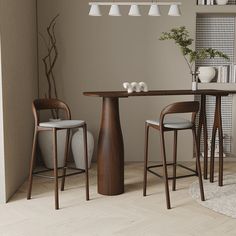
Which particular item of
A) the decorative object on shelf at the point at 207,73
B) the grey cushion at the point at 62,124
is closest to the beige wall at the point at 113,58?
the decorative object on shelf at the point at 207,73

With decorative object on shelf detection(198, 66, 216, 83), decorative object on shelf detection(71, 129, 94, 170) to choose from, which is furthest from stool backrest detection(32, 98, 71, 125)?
decorative object on shelf detection(198, 66, 216, 83)

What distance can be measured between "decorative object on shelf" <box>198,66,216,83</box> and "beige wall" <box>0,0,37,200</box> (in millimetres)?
2168

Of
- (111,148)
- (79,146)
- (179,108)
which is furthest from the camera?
→ (79,146)

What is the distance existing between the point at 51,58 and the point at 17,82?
3.68 ft

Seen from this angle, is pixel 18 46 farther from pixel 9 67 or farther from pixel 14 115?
→ pixel 14 115

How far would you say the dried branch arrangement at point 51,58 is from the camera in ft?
16.1

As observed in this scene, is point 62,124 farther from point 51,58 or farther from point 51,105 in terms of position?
point 51,58

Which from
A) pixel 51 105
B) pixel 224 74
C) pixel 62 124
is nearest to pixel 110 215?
pixel 62 124

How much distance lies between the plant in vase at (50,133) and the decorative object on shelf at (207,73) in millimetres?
1669

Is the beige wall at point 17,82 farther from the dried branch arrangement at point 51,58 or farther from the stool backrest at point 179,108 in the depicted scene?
the stool backrest at point 179,108

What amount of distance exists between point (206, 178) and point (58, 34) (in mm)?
2586

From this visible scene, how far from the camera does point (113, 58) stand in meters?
5.05

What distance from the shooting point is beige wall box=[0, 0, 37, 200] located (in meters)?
3.59

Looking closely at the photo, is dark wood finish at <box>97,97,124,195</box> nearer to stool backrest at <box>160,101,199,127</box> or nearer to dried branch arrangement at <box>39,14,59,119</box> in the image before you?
stool backrest at <box>160,101,199,127</box>
